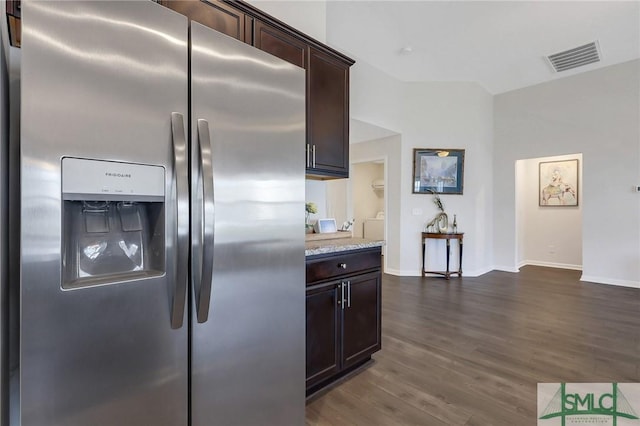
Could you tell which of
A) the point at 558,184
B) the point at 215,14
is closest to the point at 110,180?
the point at 215,14

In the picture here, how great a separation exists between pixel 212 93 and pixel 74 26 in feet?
1.34

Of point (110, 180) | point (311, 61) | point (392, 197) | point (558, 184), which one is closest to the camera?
point (110, 180)

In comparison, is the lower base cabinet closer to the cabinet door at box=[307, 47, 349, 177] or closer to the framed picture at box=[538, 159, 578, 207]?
the cabinet door at box=[307, 47, 349, 177]

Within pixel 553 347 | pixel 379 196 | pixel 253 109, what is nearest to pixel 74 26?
pixel 253 109

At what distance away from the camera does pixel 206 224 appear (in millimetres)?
1070

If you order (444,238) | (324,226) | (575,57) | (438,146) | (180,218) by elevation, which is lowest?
(444,238)

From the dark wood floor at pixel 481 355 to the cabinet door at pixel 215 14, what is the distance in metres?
2.25

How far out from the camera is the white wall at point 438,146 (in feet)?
18.0

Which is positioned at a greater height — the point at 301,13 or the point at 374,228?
the point at 301,13

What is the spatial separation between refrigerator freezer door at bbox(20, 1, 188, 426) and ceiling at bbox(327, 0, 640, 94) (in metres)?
3.13

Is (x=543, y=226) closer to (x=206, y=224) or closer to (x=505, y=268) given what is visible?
(x=505, y=268)

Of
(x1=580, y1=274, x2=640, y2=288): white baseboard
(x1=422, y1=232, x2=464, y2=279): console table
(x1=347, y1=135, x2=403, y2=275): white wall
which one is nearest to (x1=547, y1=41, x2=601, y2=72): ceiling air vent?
(x1=347, y1=135, x2=403, y2=275): white wall

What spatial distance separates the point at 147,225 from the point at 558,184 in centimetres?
762

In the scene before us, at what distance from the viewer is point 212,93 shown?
114 centimetres
